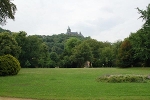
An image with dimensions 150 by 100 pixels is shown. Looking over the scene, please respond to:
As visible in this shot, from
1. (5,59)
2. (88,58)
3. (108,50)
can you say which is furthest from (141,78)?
(108,50)

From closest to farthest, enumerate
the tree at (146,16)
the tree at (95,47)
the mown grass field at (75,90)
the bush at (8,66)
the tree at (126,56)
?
the mown grass field at (75,90) → the bush at (8,66) → the tree at (146,16) → the tree at (126,56) → the tree at (95,47)

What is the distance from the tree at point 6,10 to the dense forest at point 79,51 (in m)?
22.8

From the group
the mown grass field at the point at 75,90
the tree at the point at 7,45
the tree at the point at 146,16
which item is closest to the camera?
the mown grass field at the point at 75,90

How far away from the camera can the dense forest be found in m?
39.3

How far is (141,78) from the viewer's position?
822 inches

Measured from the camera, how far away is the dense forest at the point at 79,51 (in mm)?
39281

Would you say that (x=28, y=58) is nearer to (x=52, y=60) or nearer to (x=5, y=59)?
(x=52, y=60)

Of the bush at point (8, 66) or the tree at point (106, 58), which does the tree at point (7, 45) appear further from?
the tree at point (106, 58)

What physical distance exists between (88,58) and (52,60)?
1344 centimetres

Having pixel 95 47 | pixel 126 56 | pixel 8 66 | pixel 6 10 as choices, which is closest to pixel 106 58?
pixel 95 47

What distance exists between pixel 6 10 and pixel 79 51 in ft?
170

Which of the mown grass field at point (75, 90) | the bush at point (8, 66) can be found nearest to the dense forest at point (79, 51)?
the bush at point (8, 66)

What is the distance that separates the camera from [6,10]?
23.1 m

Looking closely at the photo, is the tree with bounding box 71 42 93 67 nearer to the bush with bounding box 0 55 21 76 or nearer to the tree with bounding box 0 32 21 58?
the tree with bounding box 0 32 21 58
